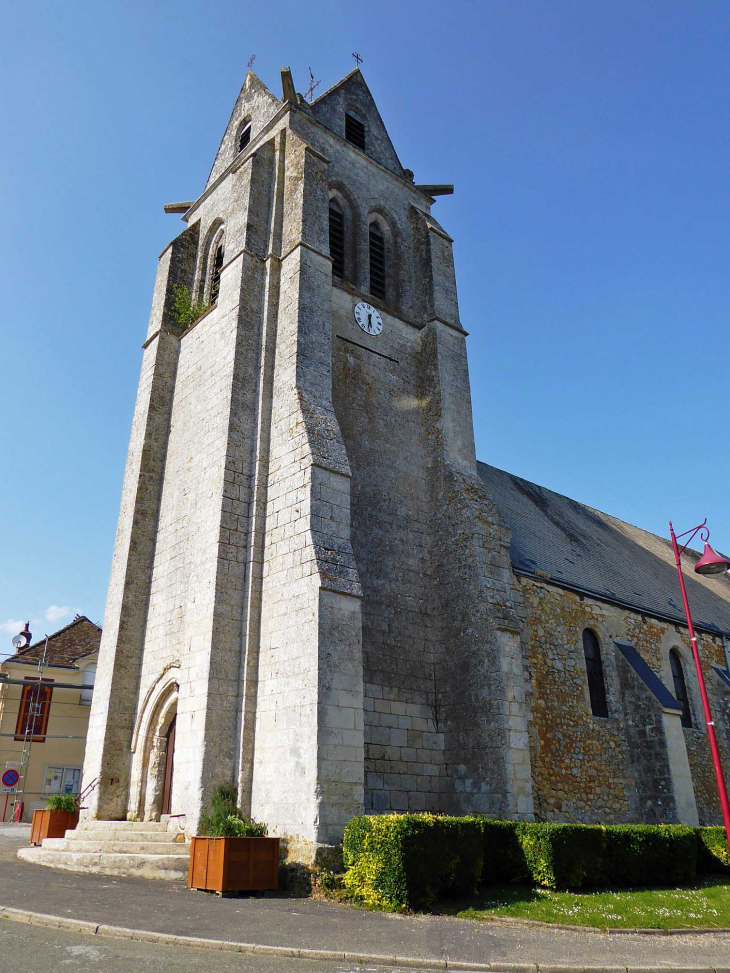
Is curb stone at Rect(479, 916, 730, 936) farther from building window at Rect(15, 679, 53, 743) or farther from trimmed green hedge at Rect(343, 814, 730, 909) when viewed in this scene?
building window at Rect(15, 679, 53, 743)

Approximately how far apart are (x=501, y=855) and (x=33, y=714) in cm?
2034

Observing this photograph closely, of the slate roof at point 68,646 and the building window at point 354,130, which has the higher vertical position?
the building window at point 354,130

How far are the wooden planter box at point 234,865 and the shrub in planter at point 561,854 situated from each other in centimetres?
344

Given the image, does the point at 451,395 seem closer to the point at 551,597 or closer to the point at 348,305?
the point at 348,305

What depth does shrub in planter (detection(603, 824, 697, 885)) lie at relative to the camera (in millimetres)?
10562

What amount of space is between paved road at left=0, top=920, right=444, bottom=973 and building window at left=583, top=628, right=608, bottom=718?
11376 millimetres

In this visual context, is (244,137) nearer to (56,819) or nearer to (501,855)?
(56,819)

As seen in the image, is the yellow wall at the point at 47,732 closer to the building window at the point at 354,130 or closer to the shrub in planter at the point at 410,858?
the shrub in planter at the point at 410,858

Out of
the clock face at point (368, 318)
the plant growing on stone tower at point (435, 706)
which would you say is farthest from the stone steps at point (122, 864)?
the clock face at point (368, 318)

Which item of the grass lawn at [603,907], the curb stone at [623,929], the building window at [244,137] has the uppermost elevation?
the building window at [244,137]

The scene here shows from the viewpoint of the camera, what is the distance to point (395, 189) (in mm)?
19219

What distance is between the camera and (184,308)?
17078 millimetres

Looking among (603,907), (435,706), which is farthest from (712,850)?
(435,706)

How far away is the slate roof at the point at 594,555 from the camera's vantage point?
18000 millimetres
